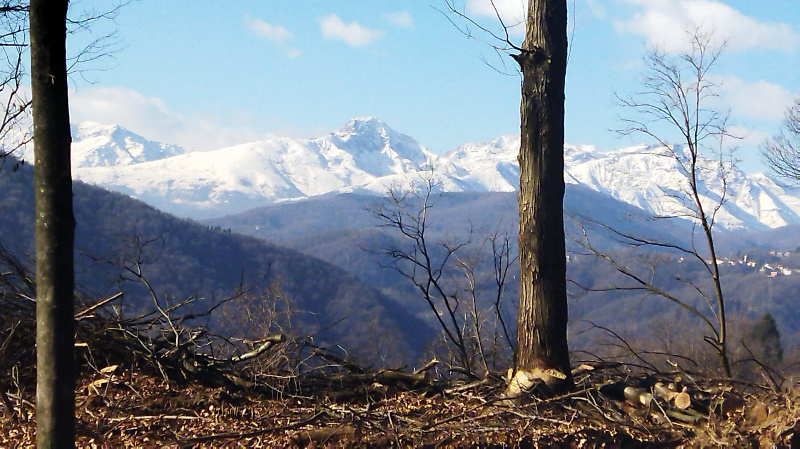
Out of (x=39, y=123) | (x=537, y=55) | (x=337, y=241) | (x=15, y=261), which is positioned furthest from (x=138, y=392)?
(x=337, y=241)

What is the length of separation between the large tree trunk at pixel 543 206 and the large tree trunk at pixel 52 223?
3.93m

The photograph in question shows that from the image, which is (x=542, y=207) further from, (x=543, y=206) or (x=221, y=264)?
(x=221, y=264)

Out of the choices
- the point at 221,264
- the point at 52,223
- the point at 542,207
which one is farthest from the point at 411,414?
the point at 221,264

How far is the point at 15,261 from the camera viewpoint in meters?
7.99

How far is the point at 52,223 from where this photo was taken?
14.8ft

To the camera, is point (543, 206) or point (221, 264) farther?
point (221, 264)

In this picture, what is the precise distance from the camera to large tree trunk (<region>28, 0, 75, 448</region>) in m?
4.52

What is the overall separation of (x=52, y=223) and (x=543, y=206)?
13.7ft

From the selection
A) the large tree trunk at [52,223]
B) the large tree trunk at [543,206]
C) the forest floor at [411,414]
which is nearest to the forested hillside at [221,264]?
the forest floor at [411,414]

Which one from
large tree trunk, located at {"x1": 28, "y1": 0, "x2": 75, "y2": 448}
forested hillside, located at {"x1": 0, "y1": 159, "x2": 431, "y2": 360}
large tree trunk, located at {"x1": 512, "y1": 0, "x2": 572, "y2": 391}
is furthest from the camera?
forested hillside, located at {"x1": 0, "y1": 159, "x2": 431, "y2": 360}

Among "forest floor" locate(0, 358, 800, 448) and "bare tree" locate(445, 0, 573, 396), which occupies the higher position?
"bare tree" locate(445, 0, 573, 396)

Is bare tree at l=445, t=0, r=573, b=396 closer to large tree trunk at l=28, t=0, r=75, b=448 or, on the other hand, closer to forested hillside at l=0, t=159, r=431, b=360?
large tree trunk at l=28, t=0, r=75, b=448

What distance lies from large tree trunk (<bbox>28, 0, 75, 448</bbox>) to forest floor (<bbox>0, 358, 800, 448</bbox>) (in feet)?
4.46

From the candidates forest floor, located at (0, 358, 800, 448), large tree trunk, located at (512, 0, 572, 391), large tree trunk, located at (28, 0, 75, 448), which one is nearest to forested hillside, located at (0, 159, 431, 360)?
forest floor, located at (0, 358, 800, 448)
